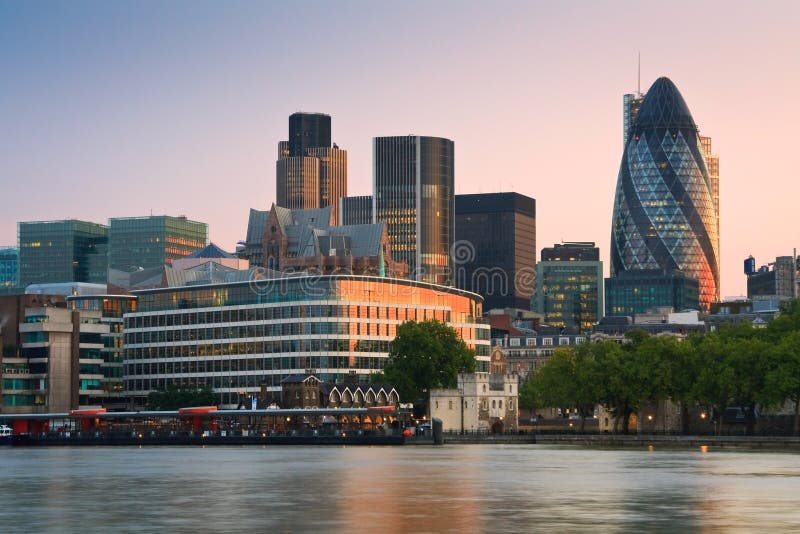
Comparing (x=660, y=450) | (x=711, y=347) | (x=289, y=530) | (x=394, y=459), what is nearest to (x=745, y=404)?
(x=711, y=347)

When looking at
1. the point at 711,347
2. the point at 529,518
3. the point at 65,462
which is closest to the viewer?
the point at 529,518

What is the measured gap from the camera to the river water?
66.2 meters

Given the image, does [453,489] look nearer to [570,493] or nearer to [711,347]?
[570,493]

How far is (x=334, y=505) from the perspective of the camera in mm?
77125

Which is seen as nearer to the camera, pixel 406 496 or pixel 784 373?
pixel 406 496

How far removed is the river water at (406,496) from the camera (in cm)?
6619

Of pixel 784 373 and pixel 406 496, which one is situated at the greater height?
pixel 784 373

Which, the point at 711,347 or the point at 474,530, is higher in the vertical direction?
the point at 711,347

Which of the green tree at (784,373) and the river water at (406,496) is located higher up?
the green tree at (784,373)

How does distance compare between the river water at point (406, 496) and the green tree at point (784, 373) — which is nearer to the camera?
the river water at point (406, 496)

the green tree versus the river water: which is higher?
the green tree

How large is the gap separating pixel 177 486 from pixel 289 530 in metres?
31.9

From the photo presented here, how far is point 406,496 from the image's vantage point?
3310 inches

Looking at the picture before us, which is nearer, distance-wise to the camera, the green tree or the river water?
the river water
